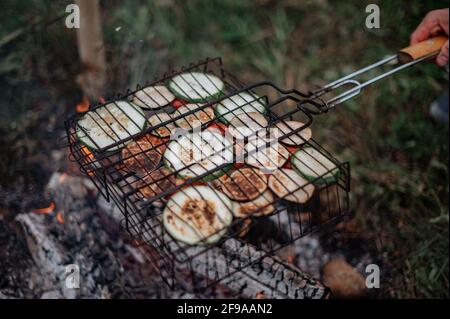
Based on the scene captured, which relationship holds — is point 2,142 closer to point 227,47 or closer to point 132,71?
point 132,71

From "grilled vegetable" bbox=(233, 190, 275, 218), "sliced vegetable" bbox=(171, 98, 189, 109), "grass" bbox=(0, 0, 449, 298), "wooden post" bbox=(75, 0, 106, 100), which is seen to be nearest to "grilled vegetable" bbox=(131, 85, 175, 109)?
"sliced vegetable" bbox=(171, 98, 189, 109)

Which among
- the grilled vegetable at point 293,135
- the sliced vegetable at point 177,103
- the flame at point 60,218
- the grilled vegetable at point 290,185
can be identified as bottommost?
the grilled vegetable at point 290,185

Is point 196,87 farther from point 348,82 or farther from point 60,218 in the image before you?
point 60,218

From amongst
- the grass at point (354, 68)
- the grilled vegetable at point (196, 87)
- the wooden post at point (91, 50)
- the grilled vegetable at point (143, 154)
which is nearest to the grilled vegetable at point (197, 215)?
the grilled vegetable at point (143, 154)

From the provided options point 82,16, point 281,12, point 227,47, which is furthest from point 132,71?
point 281,12

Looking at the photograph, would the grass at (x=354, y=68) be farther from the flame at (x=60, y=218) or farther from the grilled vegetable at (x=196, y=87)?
the flame at (x=60, y=218)

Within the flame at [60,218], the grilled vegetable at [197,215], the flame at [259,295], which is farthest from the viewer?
the flame at [60,218]

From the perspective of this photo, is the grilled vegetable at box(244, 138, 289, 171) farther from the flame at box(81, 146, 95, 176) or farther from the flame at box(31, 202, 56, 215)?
the flame at box(31, 202, 56, 215)
